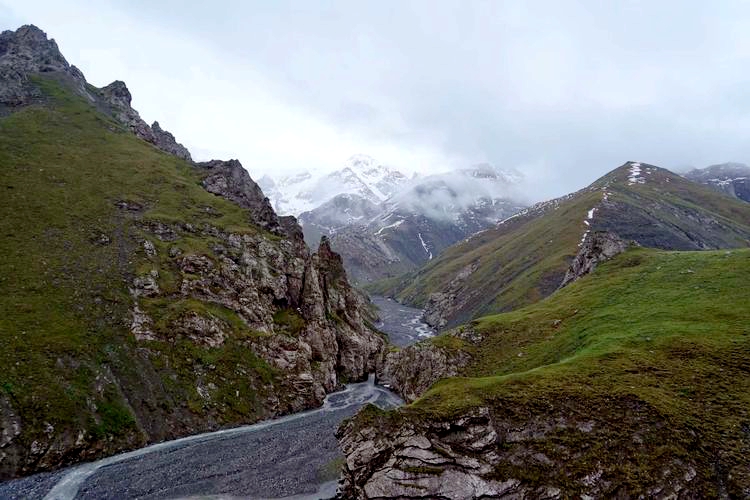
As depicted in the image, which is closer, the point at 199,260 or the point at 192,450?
the point at 192,450

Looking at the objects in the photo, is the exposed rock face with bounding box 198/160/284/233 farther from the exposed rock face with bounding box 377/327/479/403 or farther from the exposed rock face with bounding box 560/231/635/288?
the exposed rock face with bounding box 560/231/635/288

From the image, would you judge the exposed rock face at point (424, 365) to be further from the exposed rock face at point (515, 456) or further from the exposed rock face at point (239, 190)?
the exposed rock face at point (239, 190)

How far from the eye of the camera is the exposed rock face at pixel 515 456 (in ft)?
133

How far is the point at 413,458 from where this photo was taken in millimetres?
45188

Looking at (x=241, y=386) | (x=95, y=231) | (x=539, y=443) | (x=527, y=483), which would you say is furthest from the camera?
(x=95, y=231)

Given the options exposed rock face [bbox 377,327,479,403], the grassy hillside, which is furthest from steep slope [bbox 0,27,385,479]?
exposed rock face [bbox 377,327,479,403]

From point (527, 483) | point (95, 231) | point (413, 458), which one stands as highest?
point (95, 231)

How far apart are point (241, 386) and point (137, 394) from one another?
816 inches

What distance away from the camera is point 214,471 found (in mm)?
66062

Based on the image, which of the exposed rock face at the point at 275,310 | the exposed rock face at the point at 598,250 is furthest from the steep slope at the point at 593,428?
the exposed rock face at the point at 275,310

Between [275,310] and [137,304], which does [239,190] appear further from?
[137,304]

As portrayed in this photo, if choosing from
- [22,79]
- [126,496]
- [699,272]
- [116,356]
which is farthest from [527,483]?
[22,79]

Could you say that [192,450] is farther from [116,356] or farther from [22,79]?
[22,79]

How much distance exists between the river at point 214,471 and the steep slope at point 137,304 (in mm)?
4111
